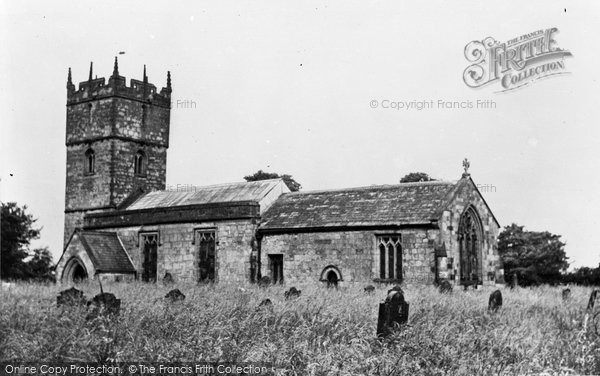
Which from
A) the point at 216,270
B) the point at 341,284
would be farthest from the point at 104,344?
the point at 216,270

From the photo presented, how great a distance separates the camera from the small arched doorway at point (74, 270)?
27344mm

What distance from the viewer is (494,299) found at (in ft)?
45.5

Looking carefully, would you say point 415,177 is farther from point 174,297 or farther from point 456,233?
point 174,297

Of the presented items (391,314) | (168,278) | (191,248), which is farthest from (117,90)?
(391,314)

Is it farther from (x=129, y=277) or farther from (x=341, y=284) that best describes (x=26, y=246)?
(x=341, y=284)

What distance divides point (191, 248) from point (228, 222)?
6.51 ft

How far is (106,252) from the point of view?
1113 inches

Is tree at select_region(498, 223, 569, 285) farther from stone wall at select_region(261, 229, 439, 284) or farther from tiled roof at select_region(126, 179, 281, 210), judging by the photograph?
stone wall at select_region(261, 229, 439, 284)

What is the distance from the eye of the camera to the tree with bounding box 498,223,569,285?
46.7 metres

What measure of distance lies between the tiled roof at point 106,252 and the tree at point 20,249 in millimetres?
Result: 14526

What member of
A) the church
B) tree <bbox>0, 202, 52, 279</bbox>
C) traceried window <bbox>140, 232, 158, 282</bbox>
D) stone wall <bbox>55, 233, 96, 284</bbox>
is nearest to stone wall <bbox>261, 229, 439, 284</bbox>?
the church

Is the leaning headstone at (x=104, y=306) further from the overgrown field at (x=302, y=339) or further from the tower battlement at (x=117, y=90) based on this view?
the tower battlement at (x=117, y=90)

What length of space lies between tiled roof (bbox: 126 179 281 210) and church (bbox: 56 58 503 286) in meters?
0.08

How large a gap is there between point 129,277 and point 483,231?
13.5 metres
